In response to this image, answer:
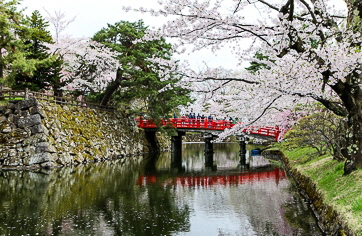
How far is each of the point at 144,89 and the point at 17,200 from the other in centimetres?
1423

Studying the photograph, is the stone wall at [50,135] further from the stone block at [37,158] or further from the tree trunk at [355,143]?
the tree trunk at [355,143]

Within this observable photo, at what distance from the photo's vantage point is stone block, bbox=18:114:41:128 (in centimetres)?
1795

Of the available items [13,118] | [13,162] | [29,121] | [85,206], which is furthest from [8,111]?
[85,206]

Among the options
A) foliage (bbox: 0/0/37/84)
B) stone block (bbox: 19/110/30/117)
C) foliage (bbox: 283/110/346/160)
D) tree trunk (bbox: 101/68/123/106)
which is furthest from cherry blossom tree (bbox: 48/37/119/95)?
foliage (bbox: 283/110/346/160)

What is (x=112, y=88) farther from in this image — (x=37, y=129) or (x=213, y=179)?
(x=213, y=179)

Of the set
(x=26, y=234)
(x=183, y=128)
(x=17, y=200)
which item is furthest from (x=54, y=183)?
(x=183, y=128)

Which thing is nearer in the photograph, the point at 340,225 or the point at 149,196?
the point at 340,225

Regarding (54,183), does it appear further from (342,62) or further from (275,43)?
(342,62)

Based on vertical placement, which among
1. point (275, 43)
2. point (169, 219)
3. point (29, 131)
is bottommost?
point (169, 219)

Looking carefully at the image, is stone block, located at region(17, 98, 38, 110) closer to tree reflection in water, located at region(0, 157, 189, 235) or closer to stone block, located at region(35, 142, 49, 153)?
stone block, located at region(35, 142, 49, 153)

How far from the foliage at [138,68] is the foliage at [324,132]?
9.82 meters

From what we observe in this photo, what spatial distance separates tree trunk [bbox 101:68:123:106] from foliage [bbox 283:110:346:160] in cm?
1254

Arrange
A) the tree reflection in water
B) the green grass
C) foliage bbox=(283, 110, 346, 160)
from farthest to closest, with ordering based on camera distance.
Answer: foliage bbox=(283, 110, 346, 160) → the tree reflection in water → the green grass

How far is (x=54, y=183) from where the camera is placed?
13820 millimetres
